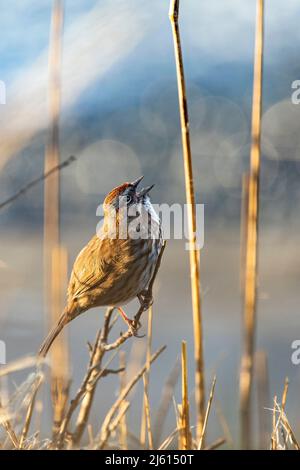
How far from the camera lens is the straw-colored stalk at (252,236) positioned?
6.52 ft

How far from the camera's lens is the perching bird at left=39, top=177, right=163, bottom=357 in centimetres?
190

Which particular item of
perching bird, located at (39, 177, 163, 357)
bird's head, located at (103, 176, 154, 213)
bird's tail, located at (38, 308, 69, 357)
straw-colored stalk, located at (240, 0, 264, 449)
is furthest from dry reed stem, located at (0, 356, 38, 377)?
straw-colored stalk, located at (240, 0, 264, 449)

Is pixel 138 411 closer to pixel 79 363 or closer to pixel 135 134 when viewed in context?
pixel 79 363

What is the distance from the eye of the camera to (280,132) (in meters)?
6.78

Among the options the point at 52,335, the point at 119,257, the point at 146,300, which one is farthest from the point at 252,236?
the point at 52,335

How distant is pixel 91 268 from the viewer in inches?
79.3

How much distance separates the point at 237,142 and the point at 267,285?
172cm

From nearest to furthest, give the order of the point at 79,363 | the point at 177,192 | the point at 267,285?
the point at 79,363 → the point at 267,285 → the point at 177,192

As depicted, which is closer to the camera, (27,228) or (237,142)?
(27,228)

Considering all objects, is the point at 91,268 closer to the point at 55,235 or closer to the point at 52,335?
the point at 55,235

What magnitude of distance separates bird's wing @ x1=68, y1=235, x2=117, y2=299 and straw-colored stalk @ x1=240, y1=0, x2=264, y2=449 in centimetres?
41

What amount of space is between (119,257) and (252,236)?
0.38 meters

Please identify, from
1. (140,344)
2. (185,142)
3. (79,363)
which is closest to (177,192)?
(79,363)

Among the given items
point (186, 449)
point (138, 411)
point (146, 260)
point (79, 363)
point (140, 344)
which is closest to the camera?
point (186, 449)
